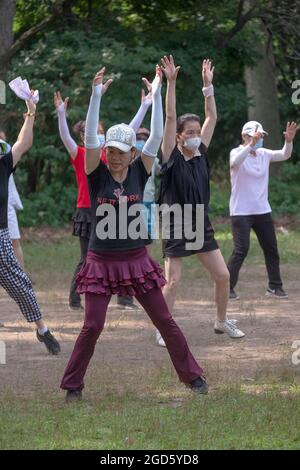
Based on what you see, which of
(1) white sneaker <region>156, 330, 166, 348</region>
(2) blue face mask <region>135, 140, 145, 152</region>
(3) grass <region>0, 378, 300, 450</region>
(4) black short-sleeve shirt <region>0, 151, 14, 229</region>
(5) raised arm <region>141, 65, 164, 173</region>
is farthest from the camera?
(2) blue face mask <region>135, 140, 145, 152</region>

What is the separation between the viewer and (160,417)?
6711 mm

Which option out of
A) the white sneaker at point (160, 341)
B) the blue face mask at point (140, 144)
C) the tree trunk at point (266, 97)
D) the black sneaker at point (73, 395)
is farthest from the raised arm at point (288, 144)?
the tree trunk at point (266, 97)

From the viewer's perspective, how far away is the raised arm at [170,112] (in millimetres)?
7696

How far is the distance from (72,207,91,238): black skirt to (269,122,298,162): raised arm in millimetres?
2138

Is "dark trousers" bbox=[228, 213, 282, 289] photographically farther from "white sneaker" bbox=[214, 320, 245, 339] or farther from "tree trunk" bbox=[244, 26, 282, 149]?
"tree trunk" bbox=[244, 26, 282, 149]

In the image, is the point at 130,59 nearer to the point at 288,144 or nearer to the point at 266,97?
the point at 266,97

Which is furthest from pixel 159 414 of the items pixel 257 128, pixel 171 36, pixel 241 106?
pixel 241 106

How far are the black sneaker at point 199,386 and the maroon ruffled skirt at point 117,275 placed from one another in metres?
0.70

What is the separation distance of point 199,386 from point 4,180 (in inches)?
90.8

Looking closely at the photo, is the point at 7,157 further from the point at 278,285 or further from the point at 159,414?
the point at 278,285

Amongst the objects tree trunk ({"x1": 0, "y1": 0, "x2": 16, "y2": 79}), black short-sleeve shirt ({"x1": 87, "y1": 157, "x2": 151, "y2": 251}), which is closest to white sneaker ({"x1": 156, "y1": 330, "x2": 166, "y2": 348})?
black short-sleeve shirt ({"x1": 87, "y1": 157, "x2": 151, "y2": 251})

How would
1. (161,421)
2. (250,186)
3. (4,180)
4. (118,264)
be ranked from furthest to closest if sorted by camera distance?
(250,186) → (4,180) → (118,264) → (161,421)

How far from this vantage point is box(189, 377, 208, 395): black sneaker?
291 inches

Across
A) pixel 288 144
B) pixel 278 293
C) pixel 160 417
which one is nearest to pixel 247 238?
pixel 278 293
